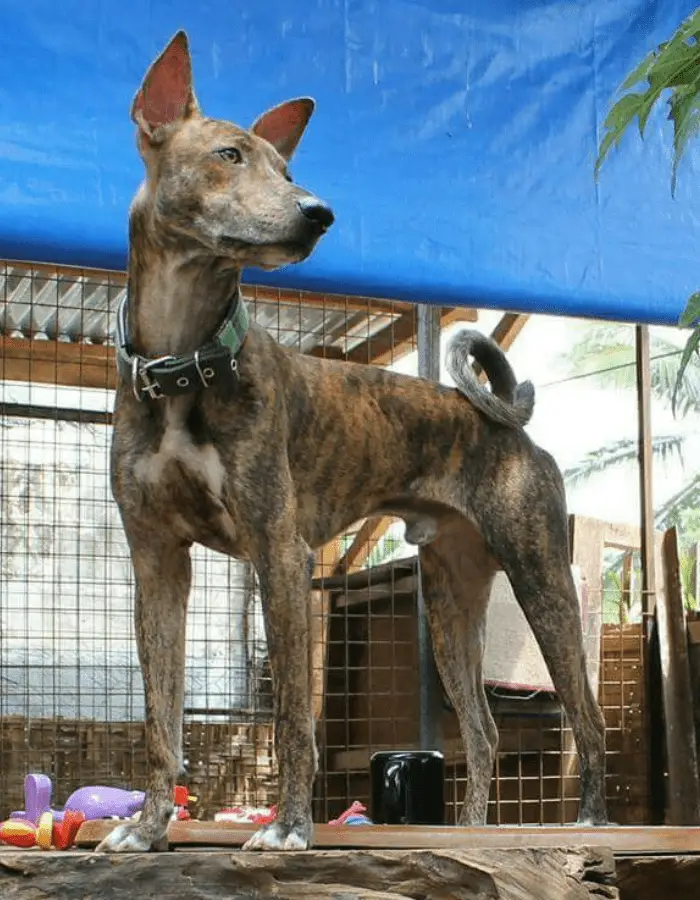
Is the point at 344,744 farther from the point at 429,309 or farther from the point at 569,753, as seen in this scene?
the point at 429,309

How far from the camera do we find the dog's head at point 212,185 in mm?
3020

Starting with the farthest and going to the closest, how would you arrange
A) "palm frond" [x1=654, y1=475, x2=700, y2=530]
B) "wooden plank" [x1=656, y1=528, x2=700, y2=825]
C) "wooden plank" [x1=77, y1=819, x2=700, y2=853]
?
"palm frond" [x1=654, y1=475, x2=700, y2=530]
"wooden plank" [x1=656, y1=528, x2=700, y2=825]
"wooden plank" [x1=77, y1=819, x2=700, y2=853]

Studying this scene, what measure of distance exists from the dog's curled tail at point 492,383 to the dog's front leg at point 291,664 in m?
1.09

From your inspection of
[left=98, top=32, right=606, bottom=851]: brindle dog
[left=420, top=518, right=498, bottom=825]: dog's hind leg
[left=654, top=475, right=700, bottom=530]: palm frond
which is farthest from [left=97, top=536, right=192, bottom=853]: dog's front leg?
[left=654, top=475, right=700, bottom=530]: palm frond

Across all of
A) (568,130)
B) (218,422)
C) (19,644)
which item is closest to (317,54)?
(568,130)

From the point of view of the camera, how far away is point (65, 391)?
6863 mm

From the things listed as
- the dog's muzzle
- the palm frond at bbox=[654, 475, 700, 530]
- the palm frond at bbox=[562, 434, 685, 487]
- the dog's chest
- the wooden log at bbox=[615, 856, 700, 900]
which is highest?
the palm frond at bbox=[562, 434, 685, 487]

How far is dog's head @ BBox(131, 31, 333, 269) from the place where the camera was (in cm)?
302

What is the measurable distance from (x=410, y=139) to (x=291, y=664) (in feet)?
6.36

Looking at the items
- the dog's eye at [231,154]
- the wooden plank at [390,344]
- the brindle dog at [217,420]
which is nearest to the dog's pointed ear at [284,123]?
the brindle dog at [217,420]

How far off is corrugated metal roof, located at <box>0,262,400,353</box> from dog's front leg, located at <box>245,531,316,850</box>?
2.47 metres

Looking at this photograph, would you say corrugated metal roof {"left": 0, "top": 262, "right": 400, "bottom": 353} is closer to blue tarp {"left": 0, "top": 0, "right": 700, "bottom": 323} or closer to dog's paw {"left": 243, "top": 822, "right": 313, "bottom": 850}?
blue tarp {"left": 0, "top": 0, "right": 700, "bottom": 323}

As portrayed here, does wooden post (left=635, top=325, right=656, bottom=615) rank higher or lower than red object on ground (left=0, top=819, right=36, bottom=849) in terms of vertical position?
higher

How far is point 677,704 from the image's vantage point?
221 inches
